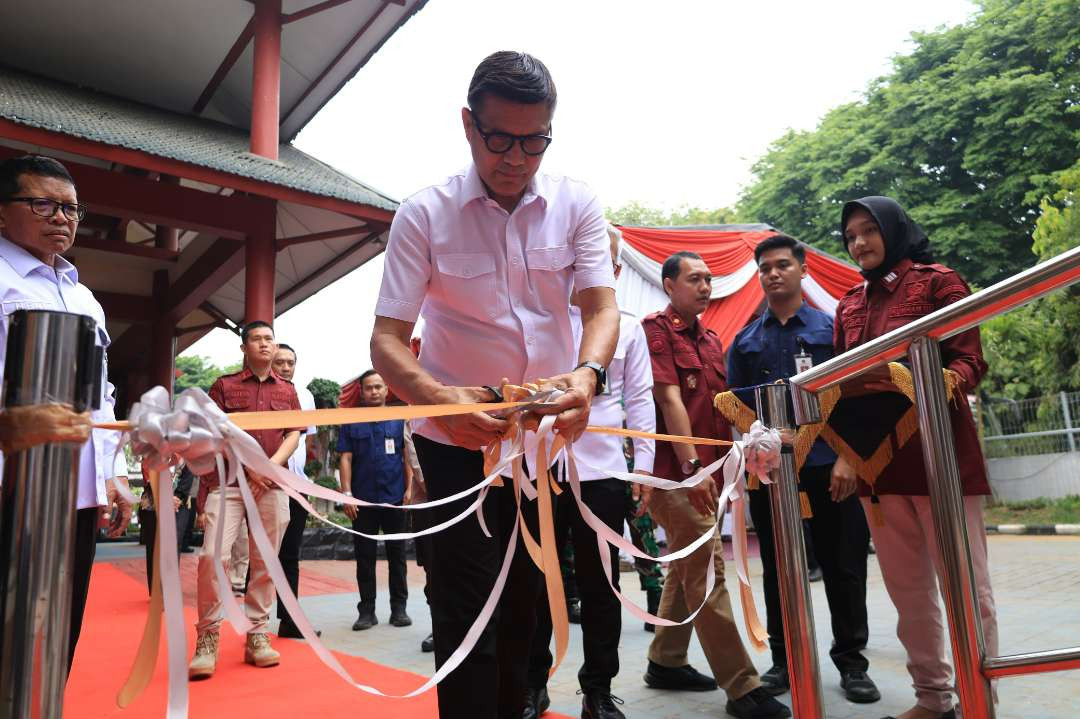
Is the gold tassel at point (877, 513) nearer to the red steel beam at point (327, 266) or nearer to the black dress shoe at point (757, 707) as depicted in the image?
the black dress shoe at point (757, 707)

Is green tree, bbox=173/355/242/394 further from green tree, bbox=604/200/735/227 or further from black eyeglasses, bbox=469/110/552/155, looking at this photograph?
black eyeglasses, bbox=469/110/552/155

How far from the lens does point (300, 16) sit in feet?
29.9

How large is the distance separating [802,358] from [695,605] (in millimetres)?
1093

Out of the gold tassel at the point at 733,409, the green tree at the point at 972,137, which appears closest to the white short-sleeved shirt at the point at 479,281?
the gold tassel at the point at 733,409

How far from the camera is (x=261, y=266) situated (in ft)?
26.4

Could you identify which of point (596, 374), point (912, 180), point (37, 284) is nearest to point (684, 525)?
point (596, 374)

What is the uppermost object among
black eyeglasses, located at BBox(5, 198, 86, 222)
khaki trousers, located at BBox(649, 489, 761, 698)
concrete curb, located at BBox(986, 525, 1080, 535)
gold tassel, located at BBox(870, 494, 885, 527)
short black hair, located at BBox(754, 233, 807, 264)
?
short black hair, located at BBox(754, 233, 807, 264)

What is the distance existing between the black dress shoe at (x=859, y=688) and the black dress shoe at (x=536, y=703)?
108 centimetres

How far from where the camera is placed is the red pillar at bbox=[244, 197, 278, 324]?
8.02 m

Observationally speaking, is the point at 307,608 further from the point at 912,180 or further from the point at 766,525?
the point at 912,180

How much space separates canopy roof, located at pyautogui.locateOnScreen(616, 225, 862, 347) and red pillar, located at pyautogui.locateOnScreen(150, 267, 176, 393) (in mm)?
7171

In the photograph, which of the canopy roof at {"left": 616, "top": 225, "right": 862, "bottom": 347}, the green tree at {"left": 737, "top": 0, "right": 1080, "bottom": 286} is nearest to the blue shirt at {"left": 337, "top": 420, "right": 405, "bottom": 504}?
the canopy roof at {"left": 616, "top": 225, "right": 862, "bottom": 347}

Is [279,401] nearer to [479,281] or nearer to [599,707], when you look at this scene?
[599,707]

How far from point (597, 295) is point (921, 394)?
0.76m
